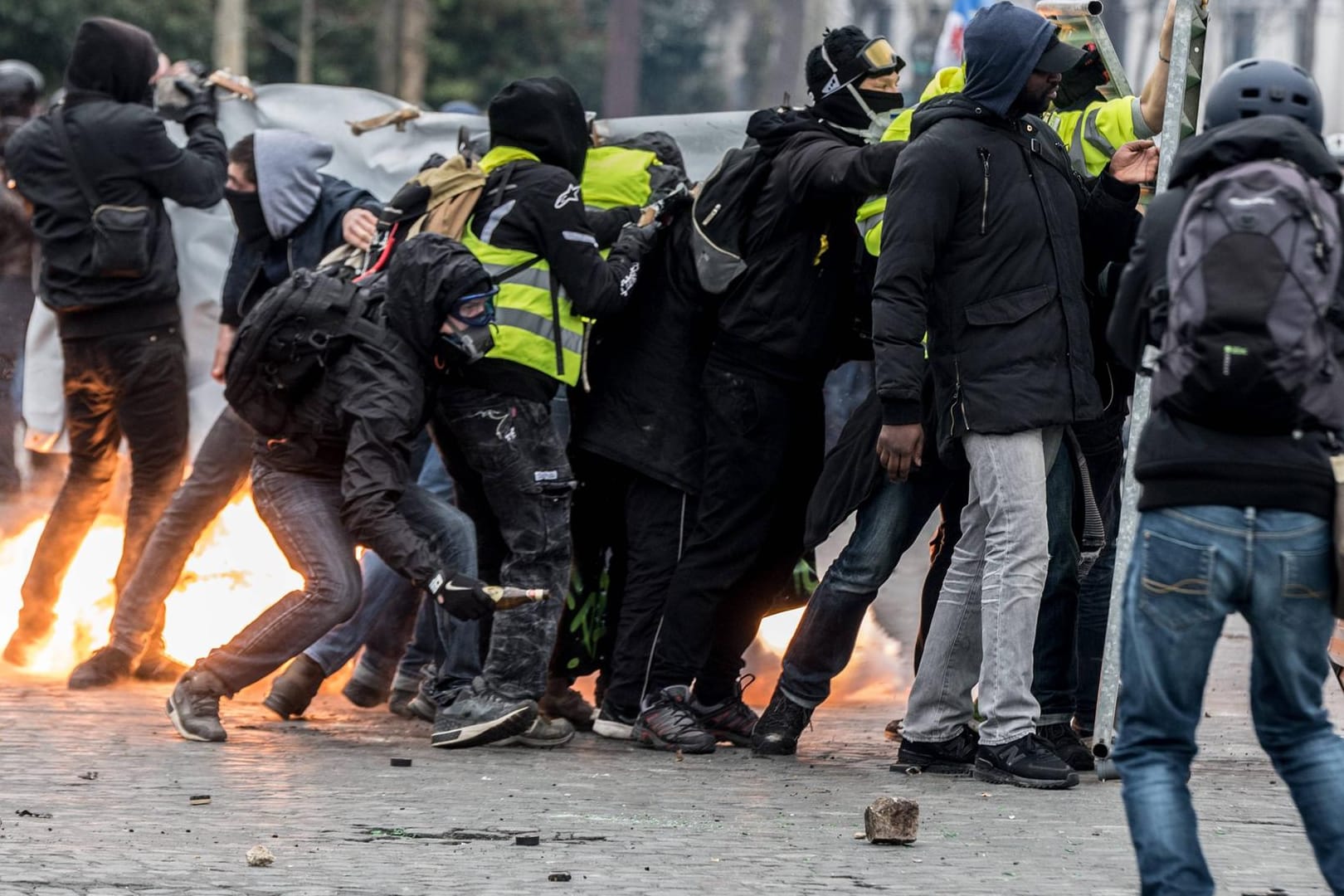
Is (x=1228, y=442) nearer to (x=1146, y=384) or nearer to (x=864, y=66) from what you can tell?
(x=1146, y=384)

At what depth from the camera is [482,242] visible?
21.5 feet

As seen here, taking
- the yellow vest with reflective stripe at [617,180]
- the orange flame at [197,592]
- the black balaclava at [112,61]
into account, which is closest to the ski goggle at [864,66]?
the yellow vest with reflective stripe at [617,180]

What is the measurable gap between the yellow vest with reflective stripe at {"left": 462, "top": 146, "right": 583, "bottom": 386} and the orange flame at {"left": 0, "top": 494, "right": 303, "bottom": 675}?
224 centimetres

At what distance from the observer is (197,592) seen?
852 cm

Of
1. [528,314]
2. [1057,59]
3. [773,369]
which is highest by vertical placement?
[1057,59]

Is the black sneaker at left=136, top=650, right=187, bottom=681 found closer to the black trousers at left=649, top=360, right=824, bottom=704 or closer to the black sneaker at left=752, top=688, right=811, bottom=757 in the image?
the black trousers at left=649, top=360, right=824, bottom=704

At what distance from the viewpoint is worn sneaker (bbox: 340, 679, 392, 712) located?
25.1ft

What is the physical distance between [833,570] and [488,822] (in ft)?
5.14

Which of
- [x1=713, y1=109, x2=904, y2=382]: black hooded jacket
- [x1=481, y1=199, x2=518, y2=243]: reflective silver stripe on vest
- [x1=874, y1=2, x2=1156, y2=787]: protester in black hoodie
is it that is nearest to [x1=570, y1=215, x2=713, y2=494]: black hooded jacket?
[x1=713, y1=109, x2=904, y2=382]: black hooded jacket

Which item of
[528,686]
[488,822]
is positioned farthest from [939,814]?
[528,686]

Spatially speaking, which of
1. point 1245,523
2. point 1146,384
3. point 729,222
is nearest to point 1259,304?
point 1245,523

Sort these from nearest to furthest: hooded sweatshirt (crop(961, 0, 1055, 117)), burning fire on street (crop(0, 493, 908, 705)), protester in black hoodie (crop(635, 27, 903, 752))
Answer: hooded sweatshirt (crop(961, 0, 1055, 117)) < protester in black hoodie (crop(635, 27, 903, 752)) < burning fire on street (crop(0, 493, 908, 705))

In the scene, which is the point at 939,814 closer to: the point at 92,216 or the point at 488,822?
the point at 488,822

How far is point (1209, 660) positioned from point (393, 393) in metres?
2.98
